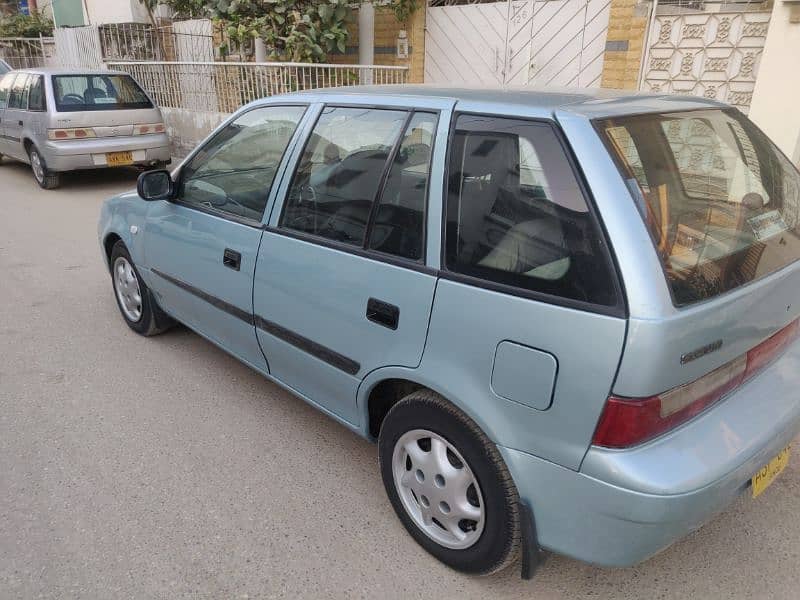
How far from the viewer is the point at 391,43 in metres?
9.19

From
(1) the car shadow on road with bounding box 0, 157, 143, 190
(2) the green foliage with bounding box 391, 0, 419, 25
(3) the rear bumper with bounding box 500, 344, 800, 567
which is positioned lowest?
(1) the car shadow on road with bounding box 0, 157, 143, 190

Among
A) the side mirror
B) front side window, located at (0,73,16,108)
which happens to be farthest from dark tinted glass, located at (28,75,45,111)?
the side mirror

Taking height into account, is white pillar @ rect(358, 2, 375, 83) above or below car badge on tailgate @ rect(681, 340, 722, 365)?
above

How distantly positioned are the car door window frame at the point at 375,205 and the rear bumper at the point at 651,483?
0.74 m

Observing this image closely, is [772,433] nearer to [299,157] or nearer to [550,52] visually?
[299,157]

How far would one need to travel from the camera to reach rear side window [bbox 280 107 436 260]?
2.23 meters

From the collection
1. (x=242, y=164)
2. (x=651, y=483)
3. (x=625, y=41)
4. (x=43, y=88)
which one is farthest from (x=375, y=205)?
(x=43, y=88)

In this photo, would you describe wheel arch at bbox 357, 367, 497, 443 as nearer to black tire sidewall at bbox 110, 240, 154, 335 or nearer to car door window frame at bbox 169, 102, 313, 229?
car door window frame at bbox 169, 102, 313, 229

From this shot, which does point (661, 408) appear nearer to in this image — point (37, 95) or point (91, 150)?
point (91, 150)

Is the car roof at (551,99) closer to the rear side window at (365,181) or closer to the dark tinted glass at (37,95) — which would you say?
the rear side window at (365,181)

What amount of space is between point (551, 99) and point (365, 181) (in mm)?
766

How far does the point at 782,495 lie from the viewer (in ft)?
8.82

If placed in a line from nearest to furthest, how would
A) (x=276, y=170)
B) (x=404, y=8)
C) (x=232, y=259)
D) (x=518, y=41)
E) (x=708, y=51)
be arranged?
(x=276, y=170), (x=232, y=259), (x=708, y=51), (x=518, y=41), (x=404, y=8)

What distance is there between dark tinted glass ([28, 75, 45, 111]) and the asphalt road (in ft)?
19.5
